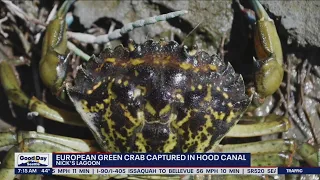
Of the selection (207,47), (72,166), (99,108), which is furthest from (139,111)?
(207,47)

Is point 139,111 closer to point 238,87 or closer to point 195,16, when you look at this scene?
point 238,87

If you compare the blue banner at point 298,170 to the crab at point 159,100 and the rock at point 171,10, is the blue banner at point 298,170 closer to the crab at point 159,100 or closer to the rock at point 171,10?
the crab at point 159,100

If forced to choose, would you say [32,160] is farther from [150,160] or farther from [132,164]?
[150,160]

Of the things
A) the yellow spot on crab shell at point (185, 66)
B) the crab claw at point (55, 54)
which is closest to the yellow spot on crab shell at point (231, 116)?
the yellow spot on crab shell at point (185, 66)

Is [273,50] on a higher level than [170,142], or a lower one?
higher

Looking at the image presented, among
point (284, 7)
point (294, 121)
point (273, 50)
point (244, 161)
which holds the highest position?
point (284, 7)

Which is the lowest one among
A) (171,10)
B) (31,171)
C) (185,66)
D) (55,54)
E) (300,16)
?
(31,171)
